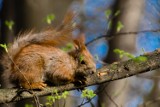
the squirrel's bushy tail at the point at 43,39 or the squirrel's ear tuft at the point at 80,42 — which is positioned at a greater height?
the squirrel's bushy tail at the point at 43,39

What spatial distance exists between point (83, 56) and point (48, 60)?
0.30 meters

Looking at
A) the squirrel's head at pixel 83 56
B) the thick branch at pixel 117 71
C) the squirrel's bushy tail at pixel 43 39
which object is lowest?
the thick branch at pixel 117 71

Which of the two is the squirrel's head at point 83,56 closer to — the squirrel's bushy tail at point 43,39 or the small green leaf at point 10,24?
the squirrel's bushy tail at point 43,39

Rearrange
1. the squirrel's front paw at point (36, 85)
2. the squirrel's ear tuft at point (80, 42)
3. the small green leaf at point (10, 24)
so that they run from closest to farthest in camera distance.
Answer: the squirrel's front paw at point (36, 85) < the squirrel's ear tuft at point (80, 42) < the small green leaf at point (10, 24)

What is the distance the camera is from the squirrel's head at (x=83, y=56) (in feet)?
10.6

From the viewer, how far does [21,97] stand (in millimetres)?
3094

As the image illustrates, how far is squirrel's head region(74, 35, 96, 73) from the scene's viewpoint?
3.24 meters

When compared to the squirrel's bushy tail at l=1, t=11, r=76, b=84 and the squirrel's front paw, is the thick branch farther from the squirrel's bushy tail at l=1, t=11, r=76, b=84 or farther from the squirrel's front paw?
the squirrel's bushy tail at l=1, t=11, r=76, b=84

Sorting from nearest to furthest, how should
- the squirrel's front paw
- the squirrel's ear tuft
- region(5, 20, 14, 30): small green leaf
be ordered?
1. the squirrel's front paw
2. the squirrel's ear tuft
3. region(5, 20, 14, 30): small green leaf

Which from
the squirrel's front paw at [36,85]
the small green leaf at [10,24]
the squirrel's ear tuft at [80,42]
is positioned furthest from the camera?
the small green leaf at [10,24]

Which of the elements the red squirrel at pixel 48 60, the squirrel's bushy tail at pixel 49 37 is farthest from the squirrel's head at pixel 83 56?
the squirrel's bushy tail at pixel 49 37

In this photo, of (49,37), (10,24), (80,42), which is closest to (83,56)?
(80,42)

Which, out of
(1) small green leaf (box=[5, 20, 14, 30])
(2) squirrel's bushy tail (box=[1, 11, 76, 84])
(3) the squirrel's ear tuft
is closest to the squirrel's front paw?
(2) squirrel's bushy tail (box=[1, 11, 76, 84])

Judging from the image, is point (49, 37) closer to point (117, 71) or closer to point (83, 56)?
point (83, 56)
